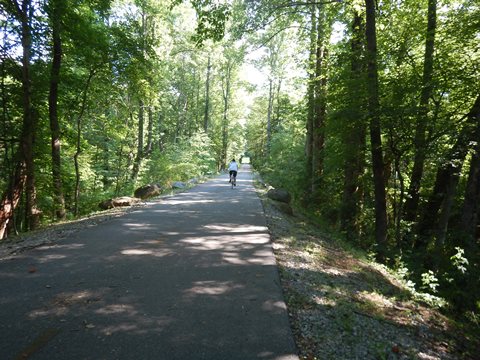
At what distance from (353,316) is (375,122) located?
6743 millimetres

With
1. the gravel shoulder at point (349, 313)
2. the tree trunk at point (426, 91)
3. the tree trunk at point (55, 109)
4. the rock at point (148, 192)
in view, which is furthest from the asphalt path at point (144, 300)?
the rock at point (148, 192)

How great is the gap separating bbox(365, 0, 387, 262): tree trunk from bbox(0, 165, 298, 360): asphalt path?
497 cm

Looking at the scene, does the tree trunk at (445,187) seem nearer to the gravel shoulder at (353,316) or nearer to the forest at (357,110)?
the forest at (357,110)

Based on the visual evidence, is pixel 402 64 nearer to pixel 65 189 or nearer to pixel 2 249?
pixel 2 249

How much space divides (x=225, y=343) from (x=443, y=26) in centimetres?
1152

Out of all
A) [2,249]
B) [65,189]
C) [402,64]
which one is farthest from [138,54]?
[402,64]

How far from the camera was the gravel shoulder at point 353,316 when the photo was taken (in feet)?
11.6

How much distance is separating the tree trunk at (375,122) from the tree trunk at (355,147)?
0.36 m

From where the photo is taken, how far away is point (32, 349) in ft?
9.88

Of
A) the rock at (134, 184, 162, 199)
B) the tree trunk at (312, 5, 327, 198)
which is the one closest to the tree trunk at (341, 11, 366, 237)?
the tree trunk at (312, 5, 327, 198)

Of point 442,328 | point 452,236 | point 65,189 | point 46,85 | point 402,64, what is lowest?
point 442,328

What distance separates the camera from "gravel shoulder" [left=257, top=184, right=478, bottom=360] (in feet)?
11.6

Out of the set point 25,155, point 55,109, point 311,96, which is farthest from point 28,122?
point 311,96

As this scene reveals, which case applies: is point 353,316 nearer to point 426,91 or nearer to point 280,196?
point 426,91
